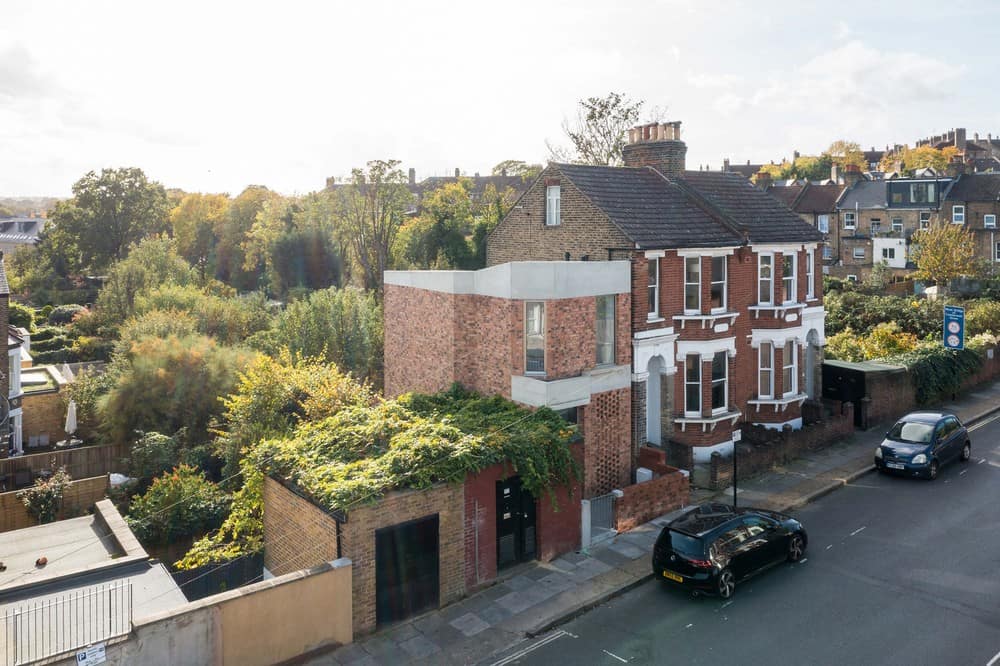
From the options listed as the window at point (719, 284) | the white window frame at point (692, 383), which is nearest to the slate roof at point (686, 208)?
the window at point (719, 284)

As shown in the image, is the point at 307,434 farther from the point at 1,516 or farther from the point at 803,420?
the point at 803,420

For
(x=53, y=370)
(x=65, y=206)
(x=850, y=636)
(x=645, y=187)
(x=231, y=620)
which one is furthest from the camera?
(x=65, y=206)

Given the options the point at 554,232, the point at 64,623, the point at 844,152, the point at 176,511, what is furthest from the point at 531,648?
the point at 844,152

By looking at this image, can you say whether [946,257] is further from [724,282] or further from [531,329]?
[531,329]

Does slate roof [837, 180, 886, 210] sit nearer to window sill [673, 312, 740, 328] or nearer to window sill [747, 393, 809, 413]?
window sill [747, 393, 809, 413]

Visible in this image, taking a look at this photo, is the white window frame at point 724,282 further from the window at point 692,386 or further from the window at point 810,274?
the window at point 810,274

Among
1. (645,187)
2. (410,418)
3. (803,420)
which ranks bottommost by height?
(803,420)

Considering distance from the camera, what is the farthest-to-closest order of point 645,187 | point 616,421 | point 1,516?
1. point 645,187
2. point 1,516
3. point 616,421

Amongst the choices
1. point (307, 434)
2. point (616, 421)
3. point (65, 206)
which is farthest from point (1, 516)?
point (65, 206)
